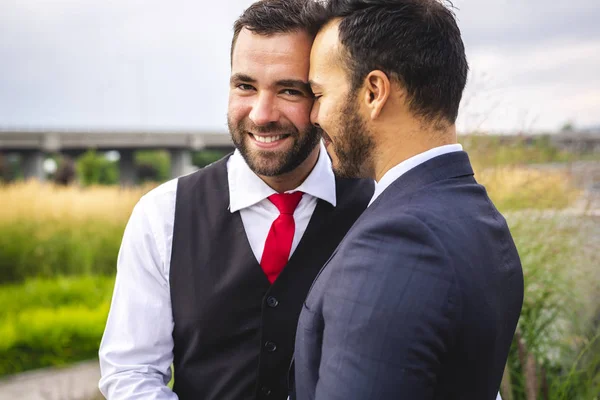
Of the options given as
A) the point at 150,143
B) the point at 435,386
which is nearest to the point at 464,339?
the point at 435,386

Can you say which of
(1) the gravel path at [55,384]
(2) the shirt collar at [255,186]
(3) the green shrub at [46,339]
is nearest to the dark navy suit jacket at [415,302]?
(2) the shirt collar at [255,186]

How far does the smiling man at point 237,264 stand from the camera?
1817mm

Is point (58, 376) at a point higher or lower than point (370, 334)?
lower

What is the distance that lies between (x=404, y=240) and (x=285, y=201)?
3.02 feet

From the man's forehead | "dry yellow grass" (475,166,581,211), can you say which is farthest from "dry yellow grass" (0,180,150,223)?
the man's forehead

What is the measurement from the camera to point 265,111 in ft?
5.95

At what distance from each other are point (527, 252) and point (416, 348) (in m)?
2.78

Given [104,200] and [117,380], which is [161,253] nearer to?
[117,380]

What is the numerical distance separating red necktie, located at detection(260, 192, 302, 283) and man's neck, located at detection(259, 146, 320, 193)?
0.27 ft

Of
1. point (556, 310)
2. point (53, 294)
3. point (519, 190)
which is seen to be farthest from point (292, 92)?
point (53, 294)

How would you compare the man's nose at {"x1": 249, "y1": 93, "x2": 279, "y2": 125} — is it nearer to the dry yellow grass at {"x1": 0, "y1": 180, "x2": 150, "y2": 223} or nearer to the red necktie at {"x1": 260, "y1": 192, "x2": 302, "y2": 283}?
the red necktie at {"x1": 260, "y1": 192, "x2": 302, "y2": 283}

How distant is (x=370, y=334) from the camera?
1.04 m

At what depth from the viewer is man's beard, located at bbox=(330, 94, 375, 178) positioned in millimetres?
1328

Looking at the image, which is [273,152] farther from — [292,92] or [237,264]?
[237,264]
